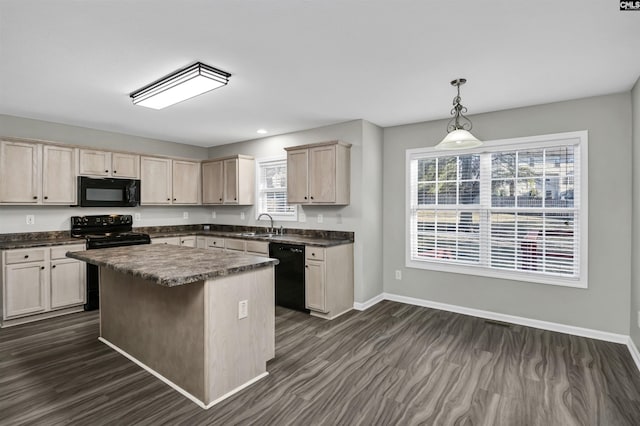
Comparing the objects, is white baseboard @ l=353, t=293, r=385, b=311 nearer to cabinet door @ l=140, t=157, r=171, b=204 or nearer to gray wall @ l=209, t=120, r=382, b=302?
gray wall @ l=209, t=120, r=382, b=302

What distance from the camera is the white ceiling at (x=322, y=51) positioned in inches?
75.3

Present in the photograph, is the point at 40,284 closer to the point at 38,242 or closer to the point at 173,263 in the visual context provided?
the point at 38,242

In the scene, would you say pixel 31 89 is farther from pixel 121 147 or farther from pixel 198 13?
pixel 198 13

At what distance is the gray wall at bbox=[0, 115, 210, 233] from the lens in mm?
4090

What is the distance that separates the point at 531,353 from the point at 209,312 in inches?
113

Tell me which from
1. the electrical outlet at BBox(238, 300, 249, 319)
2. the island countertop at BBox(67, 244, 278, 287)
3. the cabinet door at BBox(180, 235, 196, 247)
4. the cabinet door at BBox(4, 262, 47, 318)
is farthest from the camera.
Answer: the cabinet door at BBox(180, 235, 196, 247)

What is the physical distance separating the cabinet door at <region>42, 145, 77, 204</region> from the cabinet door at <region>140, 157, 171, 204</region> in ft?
3.00

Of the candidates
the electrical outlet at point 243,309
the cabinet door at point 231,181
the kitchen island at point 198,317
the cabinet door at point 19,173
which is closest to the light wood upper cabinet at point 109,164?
the cabinet door at point 19,173

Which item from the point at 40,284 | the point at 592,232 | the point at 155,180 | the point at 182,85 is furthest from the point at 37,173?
the point at 592,232

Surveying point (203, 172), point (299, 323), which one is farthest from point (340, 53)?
point (203, 172)

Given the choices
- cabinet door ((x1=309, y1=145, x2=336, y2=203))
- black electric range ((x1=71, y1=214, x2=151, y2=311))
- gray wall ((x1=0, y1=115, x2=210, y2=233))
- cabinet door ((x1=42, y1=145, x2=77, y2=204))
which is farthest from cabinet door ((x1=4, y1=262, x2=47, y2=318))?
cabinet door ((x1=309, y1=145, x2=336, y2=203))

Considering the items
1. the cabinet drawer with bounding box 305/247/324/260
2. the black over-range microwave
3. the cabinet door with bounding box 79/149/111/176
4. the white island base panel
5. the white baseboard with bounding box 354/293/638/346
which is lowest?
the white baseboard with bounding box 354/293/638/346

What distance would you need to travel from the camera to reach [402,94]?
10.9 ft

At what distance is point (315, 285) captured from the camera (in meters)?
3.97
